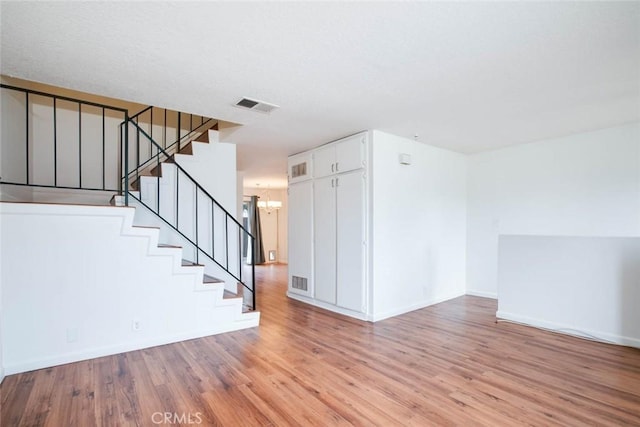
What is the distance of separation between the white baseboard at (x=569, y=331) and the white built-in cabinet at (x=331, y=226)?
6.29 ft

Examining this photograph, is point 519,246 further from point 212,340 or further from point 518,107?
point 212,340

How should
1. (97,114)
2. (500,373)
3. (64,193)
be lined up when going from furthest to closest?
(97,114), (64,193), (500,373)

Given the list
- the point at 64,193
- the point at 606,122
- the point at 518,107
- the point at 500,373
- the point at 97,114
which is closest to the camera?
the point at 500,373

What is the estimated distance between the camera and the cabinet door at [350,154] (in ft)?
14.3

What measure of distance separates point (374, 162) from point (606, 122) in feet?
9.76

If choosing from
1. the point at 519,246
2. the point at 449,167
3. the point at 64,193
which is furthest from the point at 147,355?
the point at 449,167

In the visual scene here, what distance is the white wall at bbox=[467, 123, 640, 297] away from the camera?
13.8 ft

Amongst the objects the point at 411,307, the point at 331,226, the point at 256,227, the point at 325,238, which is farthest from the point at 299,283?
the point at 256,227

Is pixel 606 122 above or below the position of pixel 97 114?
below

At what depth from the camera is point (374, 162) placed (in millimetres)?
4254

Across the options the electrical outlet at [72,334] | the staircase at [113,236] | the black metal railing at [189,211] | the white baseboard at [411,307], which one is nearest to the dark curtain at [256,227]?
the staircase at [113,236]

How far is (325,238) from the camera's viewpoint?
16.1 ft

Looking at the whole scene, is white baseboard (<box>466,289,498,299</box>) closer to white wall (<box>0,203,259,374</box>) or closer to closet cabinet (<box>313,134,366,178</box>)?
closet cabinet (<box>313,134,366,178</box>)

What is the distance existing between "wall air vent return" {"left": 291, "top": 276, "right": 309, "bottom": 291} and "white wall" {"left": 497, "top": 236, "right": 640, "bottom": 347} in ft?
9.44
